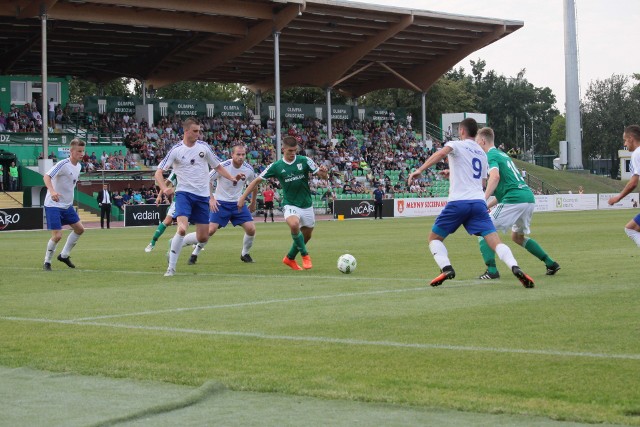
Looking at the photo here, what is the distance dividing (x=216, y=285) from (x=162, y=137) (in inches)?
1950

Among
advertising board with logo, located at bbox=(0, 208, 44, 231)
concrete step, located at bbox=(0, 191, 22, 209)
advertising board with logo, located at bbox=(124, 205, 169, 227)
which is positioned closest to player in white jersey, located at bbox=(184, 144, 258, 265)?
advertising board with logo, located at bbox=(0, 208, 44, 231)

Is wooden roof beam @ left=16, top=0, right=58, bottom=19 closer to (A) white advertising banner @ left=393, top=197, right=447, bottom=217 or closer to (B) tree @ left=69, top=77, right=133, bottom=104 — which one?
(A) white advertising banner @ left=393, top=197, right=447, bottom=217

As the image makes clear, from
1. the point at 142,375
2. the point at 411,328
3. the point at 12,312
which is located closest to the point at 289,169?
the point at 12,312

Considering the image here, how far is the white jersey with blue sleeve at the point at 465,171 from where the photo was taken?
1261 centimetres

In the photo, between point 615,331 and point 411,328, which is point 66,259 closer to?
point 411,328

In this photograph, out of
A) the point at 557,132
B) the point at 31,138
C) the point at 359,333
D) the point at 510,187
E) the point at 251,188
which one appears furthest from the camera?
the point at 557,132

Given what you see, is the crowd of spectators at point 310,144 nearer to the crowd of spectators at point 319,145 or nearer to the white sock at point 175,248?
the crowd of spectators at point 319,145

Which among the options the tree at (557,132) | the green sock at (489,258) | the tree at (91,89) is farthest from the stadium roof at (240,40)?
the tree at (557,132)

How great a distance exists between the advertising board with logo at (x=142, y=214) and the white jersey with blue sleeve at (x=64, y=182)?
28713 millimetres

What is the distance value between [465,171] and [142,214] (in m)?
36.4

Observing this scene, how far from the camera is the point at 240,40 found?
59.6m

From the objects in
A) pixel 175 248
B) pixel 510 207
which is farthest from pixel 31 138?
pixel 510 207

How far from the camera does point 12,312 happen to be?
11.0 meters

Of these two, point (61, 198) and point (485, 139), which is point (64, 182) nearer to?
point (61, 198)
